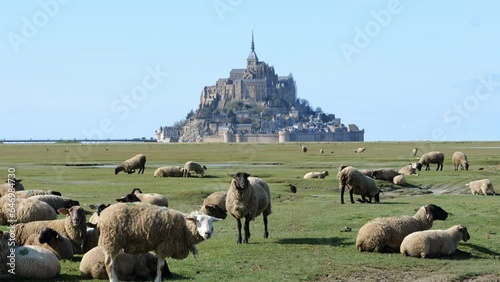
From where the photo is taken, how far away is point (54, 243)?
520 inches

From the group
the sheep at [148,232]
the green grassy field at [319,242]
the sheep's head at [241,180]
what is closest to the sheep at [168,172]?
the green grassy field at [319,242]

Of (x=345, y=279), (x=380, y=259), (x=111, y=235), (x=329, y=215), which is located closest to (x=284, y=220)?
(x=329, y=215)

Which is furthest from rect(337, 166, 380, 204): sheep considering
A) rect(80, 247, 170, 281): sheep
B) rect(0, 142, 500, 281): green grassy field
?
rect(80, 247, 170, 281): sheep

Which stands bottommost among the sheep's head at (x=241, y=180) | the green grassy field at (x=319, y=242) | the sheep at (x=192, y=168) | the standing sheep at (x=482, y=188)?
the green grassy field at (x=319, y=242)

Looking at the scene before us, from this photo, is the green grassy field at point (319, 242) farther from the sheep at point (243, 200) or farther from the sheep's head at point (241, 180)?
the sheep's head at point (241, 180)

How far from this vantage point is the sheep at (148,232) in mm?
11133

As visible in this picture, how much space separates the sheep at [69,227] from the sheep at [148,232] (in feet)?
7.73

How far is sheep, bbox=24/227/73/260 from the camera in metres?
13.0

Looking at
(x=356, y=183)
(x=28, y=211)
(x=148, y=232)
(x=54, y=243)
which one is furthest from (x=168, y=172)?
(x=148, y=232)

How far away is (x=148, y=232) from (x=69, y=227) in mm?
3287

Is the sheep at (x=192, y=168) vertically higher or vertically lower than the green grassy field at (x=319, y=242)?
higher

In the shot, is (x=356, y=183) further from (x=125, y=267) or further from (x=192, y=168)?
(x=192, y=168)

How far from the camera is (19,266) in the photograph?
11.7 metres

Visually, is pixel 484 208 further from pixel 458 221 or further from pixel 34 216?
pixel 34 216
